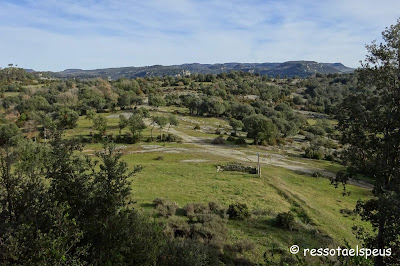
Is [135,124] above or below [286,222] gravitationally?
above

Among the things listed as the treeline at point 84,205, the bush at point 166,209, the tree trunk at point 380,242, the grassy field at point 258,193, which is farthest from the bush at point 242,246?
the treeline at point 84,205

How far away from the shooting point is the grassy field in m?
23.1

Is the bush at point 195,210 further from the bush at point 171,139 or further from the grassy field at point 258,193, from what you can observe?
the bush at point 171,139

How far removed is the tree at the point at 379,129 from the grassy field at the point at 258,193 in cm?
800

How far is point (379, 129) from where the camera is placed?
1472 centimetres

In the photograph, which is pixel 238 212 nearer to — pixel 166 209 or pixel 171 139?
pixel 166 209

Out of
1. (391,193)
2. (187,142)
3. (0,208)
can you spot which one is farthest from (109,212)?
(187,142)

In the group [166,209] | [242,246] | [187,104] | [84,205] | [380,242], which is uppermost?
[84,205]

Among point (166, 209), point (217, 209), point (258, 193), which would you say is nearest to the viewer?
point (166, 209)

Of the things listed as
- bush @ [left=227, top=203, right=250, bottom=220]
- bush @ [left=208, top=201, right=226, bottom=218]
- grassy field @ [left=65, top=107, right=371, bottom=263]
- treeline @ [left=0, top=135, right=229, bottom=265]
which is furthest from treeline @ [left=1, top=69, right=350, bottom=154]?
treeline @ [left=0, top=135, right=229, bottom=265]

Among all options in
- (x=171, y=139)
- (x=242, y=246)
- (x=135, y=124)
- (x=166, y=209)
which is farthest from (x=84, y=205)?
(x=171, y=139)

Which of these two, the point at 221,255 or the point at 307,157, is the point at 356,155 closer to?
the point at 221,255

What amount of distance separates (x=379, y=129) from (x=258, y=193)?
20.8 m

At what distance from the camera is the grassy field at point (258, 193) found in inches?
910
